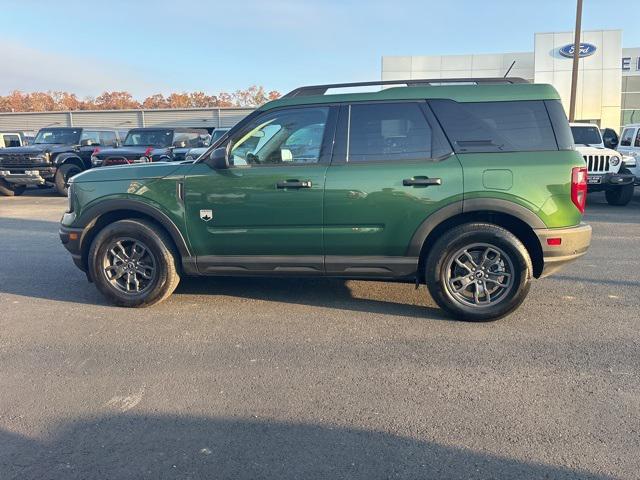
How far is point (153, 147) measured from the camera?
46.8 feet

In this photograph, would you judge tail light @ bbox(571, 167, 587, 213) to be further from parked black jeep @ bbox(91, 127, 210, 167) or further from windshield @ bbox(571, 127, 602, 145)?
parked black jeep @ bbox(91, 127, 210, 167)

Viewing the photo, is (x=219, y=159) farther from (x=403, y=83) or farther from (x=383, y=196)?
(x=403, y=83)

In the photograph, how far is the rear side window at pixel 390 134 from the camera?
4.38 m

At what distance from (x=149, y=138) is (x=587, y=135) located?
11.7m

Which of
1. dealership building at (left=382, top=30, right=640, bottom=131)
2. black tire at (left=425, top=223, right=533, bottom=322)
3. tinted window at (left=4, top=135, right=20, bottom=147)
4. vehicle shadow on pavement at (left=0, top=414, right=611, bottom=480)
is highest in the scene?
dealership building at (left=382, top=30, right=640, bottom=131)

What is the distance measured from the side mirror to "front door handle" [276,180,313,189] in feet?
1.69

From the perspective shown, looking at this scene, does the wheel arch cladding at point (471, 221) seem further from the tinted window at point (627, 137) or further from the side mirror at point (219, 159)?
the tinted window at point (627, 137)

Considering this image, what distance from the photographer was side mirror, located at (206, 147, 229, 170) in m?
4.53

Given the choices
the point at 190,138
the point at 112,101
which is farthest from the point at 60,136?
the point at 112,101

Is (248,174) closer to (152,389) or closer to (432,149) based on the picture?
(432,149)

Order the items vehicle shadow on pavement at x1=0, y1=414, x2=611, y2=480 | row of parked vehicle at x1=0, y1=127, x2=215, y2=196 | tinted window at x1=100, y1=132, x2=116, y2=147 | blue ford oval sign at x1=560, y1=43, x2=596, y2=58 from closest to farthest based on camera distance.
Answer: vehicle shadow on pavement at x1=0, y1=414, x2=611, y2=480
row of parked vehicle at x1=0, y1=127, x2=215, y2=196
tinted window at x1=100, y1=132, x2=116, y2=147
blue ford oval sign at x1=560, y1=43, x2=596, y2=58

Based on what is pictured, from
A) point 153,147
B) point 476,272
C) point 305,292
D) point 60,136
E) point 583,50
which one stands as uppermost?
point 583,50

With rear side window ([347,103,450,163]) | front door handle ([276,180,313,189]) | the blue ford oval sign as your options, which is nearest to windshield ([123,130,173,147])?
front door handle ([276,180,313,189])

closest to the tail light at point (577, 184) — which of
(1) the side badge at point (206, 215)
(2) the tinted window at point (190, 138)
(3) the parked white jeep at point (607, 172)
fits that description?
(1) the side badge at point (206, 215)
